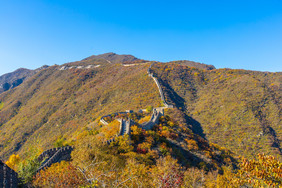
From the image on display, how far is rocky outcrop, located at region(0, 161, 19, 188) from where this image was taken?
8.30 metres

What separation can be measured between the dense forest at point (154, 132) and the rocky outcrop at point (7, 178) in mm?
495

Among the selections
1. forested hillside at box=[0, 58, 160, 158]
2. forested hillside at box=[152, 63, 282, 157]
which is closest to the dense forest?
forested hillside at box=[152, 63, 282, 157]

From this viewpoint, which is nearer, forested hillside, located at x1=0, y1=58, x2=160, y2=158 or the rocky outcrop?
the rocky outcrop

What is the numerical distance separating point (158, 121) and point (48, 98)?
75413mm

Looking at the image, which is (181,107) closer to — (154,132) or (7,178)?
(154,132)

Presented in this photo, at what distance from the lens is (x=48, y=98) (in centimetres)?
8300

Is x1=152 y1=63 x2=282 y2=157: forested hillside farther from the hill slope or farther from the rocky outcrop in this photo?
the rocky outcrop

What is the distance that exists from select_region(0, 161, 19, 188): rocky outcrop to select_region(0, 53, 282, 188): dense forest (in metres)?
0.49

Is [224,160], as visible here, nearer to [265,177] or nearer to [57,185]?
[265,177]

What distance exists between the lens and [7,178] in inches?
342

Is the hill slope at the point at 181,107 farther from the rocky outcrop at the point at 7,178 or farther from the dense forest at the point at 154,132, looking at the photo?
the rocky outcrop at the point at 7,178

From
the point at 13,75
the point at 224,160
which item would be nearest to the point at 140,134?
the point at 224,160

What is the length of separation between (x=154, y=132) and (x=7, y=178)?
20.0 m

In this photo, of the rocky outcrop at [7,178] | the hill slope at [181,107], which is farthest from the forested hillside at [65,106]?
the rocky outcrop at [7,178]
